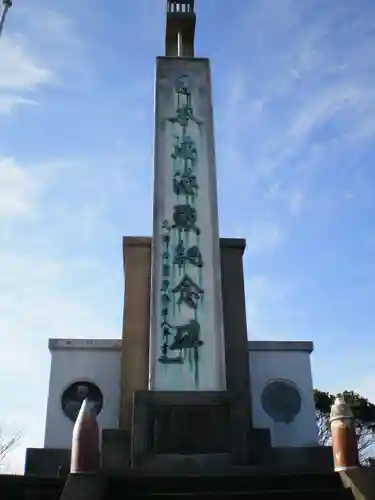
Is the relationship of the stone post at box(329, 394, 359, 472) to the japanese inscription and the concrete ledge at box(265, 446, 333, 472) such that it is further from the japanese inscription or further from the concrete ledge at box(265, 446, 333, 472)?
the japanese inscription

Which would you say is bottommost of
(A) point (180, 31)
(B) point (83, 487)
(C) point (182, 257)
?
(B) point (83, 487)

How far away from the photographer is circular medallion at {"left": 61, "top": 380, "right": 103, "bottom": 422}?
31.7ft

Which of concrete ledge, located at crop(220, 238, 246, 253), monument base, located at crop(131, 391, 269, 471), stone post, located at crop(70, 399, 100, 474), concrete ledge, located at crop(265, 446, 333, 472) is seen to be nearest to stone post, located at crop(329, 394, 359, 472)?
monument base, located at crop(131, 391, 269, 471)

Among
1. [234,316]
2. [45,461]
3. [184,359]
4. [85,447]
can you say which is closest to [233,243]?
[234,316]

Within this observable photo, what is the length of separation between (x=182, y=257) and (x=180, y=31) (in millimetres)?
5388

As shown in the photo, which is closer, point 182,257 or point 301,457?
point 301,457

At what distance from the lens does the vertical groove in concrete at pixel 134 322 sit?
9.02 m

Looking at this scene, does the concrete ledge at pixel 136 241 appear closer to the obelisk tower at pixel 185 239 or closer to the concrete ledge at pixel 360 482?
the obelisk tower at pixel 185 239

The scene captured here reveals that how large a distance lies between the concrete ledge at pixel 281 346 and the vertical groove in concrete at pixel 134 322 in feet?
6.94

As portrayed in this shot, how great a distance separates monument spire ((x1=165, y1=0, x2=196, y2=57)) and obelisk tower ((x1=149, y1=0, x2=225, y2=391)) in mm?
826

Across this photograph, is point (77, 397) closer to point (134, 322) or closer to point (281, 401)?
point (134, 322)

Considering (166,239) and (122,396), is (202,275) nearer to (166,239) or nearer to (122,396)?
(166,239)

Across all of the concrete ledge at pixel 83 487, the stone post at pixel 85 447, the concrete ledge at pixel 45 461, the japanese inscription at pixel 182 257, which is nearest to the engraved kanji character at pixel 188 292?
the japanese inscription at pixel 182 257

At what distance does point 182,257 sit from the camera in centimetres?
902
